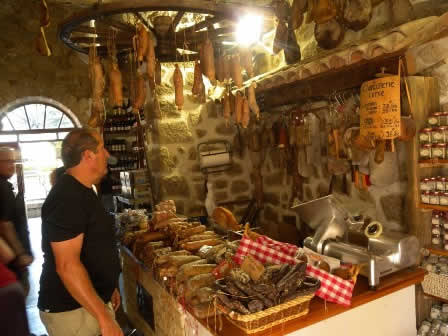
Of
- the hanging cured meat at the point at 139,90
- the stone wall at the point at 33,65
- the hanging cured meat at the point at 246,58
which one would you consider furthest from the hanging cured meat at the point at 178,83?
the stone wall at the point at 33,65

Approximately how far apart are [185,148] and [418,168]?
8.28 feet

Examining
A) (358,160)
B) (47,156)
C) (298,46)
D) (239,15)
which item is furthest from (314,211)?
(47,156)

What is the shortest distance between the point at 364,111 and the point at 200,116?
2.15m

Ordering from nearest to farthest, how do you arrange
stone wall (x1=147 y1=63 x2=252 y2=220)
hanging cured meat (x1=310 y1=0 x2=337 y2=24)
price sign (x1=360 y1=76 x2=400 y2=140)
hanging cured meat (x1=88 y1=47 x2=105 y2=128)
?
1. price sign (x1=360 y1=76 x2=400 y2=140)
2. hanging cured meat (x1=88 y1=47 x2=105 y2=128)
3. hanging cured meat (x1=310 y1=0 x2=337 y2=24)
4. stone wall (x1=147 y1=63 x2=252 y2=220)

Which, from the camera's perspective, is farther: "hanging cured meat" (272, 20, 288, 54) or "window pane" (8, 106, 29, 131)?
"window pane" (8, 106, 29, 131)

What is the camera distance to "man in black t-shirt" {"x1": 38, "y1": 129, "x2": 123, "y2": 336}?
5.80 feet

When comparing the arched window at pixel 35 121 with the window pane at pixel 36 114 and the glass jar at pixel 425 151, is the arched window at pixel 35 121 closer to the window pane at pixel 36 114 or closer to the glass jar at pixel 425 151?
the window pane at pixel 36 114

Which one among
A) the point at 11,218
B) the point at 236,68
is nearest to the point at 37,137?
the point at 11,218

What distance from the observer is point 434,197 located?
2.33 metres

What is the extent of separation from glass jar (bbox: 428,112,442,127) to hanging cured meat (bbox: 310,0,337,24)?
1.11 meters

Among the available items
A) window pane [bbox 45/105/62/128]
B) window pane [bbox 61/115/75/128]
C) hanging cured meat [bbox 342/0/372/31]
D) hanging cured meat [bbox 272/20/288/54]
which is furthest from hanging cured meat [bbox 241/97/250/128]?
window pane [bbox 45/105/62/128]

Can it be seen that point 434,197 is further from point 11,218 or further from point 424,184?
point 11,218

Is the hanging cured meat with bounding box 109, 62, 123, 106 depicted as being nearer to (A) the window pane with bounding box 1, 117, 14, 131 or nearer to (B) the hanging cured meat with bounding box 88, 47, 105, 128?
(B) the hanging cured meat with bounding box 88, 47, 105, 128

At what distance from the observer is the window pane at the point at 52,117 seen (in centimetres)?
746
